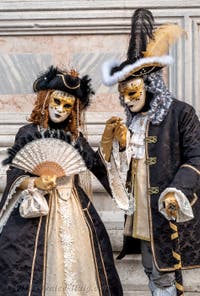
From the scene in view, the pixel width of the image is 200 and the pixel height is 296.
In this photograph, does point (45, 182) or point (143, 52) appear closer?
point (45, 182)

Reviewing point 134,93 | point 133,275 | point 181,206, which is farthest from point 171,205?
point 133,275

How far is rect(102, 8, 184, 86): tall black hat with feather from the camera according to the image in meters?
3.84

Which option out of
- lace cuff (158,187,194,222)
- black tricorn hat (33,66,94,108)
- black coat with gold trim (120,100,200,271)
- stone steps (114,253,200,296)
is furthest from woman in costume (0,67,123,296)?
stone steps (114,253,200,296)

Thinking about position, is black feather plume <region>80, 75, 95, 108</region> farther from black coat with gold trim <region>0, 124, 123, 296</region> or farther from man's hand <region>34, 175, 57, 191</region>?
man's hand <region>34, 175, 57, 191</region>

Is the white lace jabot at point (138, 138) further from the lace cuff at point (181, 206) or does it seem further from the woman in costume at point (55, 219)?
the lace cuff at point (181, 206)

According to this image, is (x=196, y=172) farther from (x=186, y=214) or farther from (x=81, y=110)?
(x=81, y=110)

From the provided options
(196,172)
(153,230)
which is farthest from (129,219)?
(196,172)

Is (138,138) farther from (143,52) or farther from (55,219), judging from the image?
(55,219)

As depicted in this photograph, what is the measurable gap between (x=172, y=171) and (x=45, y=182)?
1.98ft

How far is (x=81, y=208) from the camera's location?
3809mm

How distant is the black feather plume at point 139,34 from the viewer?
12.8ft

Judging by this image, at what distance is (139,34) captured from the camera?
3.91 meters

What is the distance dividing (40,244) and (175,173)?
71 cm

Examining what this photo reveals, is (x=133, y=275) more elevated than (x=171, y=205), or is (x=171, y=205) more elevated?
(x=171, y=205)
